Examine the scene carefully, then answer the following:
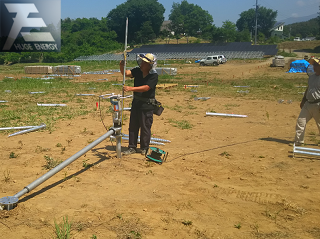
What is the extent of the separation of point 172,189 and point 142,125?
1828 millimetres

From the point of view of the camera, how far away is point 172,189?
5023 millimetres

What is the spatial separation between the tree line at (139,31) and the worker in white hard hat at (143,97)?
5952 cm

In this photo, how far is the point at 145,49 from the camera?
217 feet

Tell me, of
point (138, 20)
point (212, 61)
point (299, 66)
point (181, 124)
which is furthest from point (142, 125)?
point (138, 20)

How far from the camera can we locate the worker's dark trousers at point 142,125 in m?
6.48

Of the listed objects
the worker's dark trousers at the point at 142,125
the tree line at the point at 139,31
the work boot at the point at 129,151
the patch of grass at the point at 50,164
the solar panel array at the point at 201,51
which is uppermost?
the tree line at the point at 139,31

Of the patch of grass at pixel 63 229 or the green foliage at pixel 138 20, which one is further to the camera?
the green foliage at pixel 138 20

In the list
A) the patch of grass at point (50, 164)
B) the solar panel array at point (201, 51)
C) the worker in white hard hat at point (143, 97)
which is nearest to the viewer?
the patch of grass at point (50, 164)

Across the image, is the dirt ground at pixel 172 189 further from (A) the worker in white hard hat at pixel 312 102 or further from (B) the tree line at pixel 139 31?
(B) the tree line at pixel 139 31

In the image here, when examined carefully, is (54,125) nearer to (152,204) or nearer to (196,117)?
(196,117)

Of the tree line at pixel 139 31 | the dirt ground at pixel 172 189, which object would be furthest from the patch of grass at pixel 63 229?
the tree line at pixel 139 31

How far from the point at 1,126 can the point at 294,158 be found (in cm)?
746

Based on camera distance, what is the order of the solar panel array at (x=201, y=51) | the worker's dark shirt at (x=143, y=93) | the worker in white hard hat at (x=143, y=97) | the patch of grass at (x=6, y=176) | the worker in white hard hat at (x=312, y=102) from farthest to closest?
the solar panel array at (x=201, y=51) < the worker in white hard hat at (x=312, y=102) < the worker's dark shirt at (x=143, y=93) < the worker in white hard hat at (x=143, y=97) < the patch of grass at (x=6, y=176)

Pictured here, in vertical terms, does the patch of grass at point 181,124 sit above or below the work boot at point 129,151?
above
